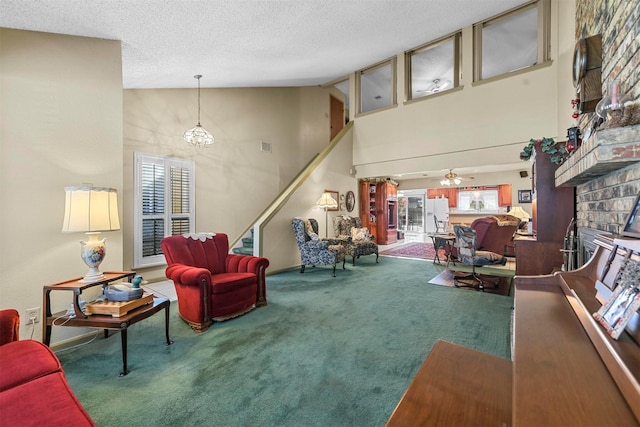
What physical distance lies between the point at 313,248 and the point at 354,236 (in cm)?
154

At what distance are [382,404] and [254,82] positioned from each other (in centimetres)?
531

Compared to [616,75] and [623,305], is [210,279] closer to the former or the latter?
[623,305]

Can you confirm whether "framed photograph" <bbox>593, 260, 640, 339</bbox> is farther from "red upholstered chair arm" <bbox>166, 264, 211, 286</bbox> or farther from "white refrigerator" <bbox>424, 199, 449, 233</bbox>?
"white refrigerator" <bbox>424, 199, 449, 233</bbox>

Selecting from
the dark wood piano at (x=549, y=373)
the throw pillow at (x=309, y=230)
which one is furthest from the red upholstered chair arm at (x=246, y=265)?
the dark wood piano at (x=549, y=373)

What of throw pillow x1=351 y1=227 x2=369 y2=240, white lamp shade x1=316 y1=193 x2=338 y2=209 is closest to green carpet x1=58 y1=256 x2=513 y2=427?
white lamp shade x1=316 y1=193 x2=338 y2=209

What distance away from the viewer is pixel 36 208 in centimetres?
228

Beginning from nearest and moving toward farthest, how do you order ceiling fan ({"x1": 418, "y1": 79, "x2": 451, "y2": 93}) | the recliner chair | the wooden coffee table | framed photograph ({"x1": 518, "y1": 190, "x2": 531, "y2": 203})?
the wooden coffee table → the recliner chair → ceiling fan ({"x1": 418, "y1": 79, "x2": 451, "y2": 93}) → framed photograph ({"x1": 518, "y1": 190, "x2": 531, "y2": 203})

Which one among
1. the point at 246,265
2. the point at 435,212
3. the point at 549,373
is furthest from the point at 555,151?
the point at 435,212

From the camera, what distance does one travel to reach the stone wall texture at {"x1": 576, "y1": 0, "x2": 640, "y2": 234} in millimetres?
1447

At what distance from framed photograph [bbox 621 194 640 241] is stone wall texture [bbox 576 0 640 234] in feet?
0.50

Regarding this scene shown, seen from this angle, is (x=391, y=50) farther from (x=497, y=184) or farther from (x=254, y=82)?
(x=497, y=184)

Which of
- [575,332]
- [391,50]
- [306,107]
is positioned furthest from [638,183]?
[306,107]

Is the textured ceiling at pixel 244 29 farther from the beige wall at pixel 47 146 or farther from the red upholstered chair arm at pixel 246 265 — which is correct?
the red upholstered chair arm at pixel 246 265

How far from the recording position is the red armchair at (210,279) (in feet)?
8.98
